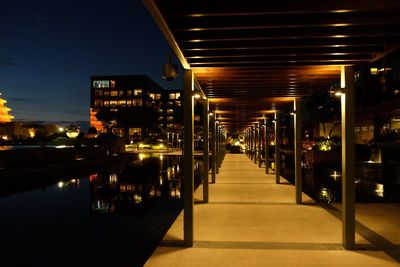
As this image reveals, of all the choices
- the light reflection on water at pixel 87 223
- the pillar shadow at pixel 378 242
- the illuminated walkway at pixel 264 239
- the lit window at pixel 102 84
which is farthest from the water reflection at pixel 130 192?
the lit window at pixel 102 84

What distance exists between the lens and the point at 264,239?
21.0 ft

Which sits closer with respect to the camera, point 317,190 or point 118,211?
point 118,211

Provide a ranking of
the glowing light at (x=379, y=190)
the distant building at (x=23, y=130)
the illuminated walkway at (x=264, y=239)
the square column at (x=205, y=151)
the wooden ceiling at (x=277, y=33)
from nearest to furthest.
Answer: the wooden ceiling at (x=277, y=33) < the illuminated walkway at (x=264, y=239) < the square column at (x=205, y=151) < the glowing light at (x=379, y=190) < the distant building at (x=23, y=130)

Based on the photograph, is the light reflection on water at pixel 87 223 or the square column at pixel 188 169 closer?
the light reflection on water at pixel 87 223

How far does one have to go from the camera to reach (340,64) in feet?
20.6

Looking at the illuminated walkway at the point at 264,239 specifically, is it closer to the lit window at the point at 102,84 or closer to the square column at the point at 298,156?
the square column at the point at 298,156

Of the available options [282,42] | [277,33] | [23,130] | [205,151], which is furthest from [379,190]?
[23,130]

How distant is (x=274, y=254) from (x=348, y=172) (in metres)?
1.72

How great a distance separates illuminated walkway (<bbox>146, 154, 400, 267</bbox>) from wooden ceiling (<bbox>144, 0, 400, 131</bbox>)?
2916 mm

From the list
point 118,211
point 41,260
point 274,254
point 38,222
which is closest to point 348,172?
point 274,254

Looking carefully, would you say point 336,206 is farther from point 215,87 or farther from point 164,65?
point 164,65

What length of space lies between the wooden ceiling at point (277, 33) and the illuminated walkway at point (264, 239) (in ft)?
9.57

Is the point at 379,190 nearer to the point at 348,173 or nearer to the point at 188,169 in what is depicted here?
the point at 348,173

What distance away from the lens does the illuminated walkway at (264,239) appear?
529 centimetres
